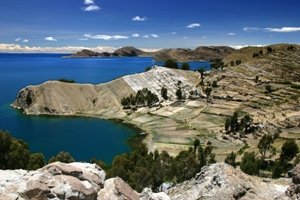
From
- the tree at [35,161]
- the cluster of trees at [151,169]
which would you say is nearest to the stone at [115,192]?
the cluster of trees at [151,169]

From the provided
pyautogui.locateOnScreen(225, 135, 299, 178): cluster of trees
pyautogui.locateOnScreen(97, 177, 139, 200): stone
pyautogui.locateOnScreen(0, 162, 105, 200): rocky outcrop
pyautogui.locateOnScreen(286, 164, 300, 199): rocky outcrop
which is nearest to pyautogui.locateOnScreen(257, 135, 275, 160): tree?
pyautogui.locateOnScreen(225, 135, 299, 178): cluster of trees

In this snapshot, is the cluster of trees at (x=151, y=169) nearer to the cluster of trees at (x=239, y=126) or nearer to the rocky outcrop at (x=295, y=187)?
the rocky outcrop at (x=295, y=187)

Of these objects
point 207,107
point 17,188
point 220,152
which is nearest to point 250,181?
point 17,188

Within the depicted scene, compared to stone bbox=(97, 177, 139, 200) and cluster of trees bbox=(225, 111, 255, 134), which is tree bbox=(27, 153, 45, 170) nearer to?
stone bbox=(97, 177, 139, 200)

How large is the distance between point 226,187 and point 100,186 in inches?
549

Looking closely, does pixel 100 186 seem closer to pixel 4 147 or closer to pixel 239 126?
pixel 4 147

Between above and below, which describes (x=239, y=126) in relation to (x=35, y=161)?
below

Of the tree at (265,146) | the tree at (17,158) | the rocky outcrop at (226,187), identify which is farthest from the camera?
the tree at (265,146)

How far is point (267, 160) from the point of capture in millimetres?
108688

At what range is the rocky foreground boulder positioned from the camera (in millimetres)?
29797

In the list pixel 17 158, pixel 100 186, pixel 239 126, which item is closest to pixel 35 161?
pixel 17 158

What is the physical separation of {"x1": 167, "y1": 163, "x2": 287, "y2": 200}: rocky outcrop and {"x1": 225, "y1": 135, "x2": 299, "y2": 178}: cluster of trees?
43.7m

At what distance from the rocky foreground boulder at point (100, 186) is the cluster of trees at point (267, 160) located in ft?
139

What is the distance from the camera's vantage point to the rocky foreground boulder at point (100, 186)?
29.8 metres
